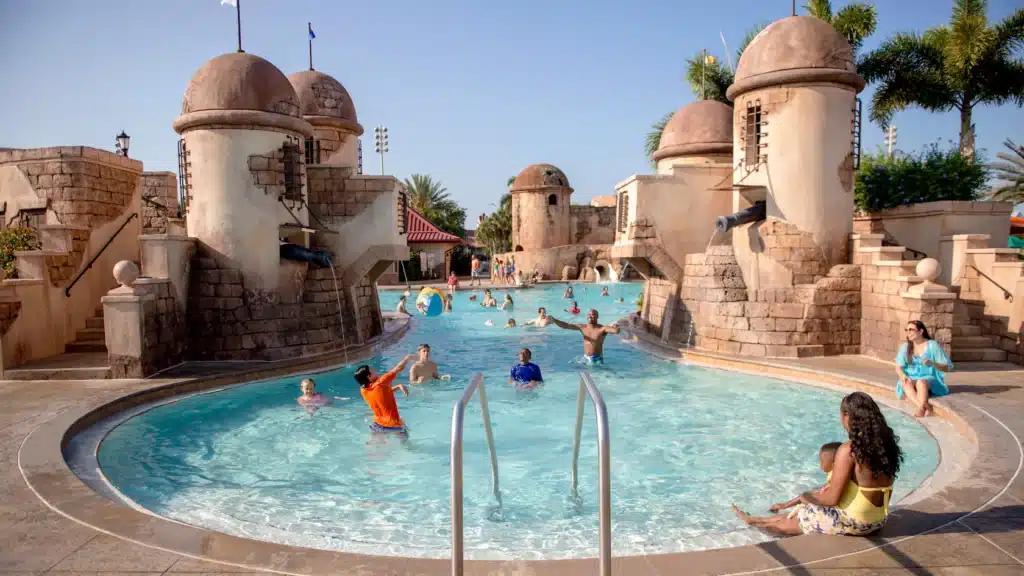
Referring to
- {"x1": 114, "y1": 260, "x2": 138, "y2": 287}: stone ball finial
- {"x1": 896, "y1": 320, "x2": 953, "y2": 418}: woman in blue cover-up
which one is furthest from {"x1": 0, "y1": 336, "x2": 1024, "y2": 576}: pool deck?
{"x1": 114, "y1": 260, "x2": 138, "y2": 287}: stone ball finial

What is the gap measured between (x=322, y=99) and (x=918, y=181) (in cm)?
1702

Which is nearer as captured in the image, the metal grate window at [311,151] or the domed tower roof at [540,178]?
the metal grate window at [311,151]

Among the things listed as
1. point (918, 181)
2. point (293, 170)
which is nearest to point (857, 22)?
point (918, 181)

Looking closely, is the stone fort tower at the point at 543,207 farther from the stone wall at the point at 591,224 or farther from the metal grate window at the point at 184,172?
the metal grate window at the point at 184,172

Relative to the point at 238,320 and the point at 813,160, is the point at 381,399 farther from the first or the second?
the point at 813,160

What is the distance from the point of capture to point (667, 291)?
51.7ft

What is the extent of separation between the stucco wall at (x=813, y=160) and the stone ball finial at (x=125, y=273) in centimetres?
1182

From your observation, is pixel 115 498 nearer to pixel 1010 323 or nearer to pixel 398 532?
pixel 398 532

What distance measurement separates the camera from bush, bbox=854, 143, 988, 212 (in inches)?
631

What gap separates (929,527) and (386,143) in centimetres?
3842

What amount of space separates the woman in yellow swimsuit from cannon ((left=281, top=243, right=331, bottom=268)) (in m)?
10.9

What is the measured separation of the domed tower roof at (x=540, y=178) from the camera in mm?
41938

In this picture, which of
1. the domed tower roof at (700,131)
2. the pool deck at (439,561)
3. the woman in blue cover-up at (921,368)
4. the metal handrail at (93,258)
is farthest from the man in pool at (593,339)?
the metal handrail at (93,258)

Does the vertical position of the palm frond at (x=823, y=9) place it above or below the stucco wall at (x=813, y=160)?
above
